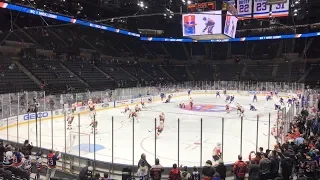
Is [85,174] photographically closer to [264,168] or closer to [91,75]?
[264,168]

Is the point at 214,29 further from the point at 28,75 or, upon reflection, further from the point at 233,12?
the point at 28,75

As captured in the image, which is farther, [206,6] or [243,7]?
[243,7]

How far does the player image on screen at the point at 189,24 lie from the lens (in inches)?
916

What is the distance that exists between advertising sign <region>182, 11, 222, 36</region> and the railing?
6764 mm

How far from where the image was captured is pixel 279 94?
34406 mm

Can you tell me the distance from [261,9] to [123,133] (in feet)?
56.6

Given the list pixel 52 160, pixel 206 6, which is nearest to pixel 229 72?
pixel 206 6

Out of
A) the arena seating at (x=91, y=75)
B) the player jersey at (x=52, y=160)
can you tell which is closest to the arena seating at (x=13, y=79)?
the arena seating at (x=91, y=75)

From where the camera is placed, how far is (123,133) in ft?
49.2

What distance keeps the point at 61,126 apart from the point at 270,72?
36.7 metres

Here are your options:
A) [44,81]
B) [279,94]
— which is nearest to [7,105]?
[44,81]

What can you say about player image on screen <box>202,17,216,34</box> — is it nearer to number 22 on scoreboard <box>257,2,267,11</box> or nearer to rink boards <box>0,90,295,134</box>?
number 22 on scoreboard <box>257,2,267,11</box>

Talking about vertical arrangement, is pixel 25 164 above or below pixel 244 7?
below

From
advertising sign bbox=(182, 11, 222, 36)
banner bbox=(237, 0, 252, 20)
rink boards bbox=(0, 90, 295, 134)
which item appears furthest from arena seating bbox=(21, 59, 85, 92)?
banner bbox=(237, 0, 252, 20)
